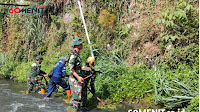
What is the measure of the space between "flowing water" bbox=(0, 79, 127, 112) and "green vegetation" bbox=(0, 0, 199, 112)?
3.45 ft

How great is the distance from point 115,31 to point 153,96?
3830 millimetres

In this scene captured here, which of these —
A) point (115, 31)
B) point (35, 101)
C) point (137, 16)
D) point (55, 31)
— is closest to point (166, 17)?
point (137, 16)

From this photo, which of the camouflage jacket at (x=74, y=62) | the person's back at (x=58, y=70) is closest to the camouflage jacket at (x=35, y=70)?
the person's back at (x=58, y=70)

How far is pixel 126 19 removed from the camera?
30.3 feet

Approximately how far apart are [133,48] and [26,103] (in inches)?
158

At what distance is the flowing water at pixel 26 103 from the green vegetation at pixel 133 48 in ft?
3.45

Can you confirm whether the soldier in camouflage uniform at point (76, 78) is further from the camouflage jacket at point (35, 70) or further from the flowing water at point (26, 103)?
the camouflage jacket at point (35, 70)

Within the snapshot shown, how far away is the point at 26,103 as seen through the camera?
272 inches

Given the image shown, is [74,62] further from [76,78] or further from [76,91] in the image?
[76,91]

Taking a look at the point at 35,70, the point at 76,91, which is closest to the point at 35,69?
the point at 35,70

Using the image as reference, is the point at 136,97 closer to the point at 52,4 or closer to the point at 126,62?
the point at 126,62

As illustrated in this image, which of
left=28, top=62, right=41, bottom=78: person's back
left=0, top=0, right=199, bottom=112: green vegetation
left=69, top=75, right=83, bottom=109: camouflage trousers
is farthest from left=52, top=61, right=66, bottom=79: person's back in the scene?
left=69, top=75, right=83, bottom=109: camouflage trousers

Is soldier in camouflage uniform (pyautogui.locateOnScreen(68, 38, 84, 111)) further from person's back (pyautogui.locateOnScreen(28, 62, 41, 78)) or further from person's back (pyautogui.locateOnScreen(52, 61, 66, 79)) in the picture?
person's back (pyautogui.locateOnScreen(28, 62, 41, 78))

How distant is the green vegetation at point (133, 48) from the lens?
6147 mm
